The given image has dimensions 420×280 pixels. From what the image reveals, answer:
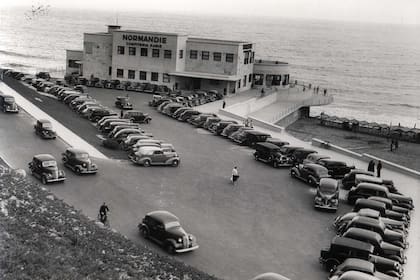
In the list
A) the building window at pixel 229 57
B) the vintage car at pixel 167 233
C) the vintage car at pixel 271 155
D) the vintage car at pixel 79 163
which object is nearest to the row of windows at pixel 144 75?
the building window at pixel 229 57

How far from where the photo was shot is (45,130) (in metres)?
37.3

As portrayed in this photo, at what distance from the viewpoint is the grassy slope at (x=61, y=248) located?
15469 millimetres

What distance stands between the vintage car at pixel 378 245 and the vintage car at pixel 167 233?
674cm

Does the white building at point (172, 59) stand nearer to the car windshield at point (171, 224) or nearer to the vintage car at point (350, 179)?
the vintage car at point (350, 179)

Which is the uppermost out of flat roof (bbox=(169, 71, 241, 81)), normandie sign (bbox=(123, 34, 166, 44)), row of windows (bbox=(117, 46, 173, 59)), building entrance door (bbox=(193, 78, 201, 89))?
normandie sign (bbox=(123, 34, 166, 44))

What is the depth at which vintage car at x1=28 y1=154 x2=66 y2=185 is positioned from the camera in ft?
92.1

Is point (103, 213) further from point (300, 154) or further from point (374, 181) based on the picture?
point (300, 154)

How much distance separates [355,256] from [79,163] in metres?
15.8

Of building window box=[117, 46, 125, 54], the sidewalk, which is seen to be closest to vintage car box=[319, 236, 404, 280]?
the sidewalk

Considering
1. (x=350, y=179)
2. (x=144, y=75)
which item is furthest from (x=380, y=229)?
(x=144, y=75)

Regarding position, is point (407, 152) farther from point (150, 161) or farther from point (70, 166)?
point (70, 166)

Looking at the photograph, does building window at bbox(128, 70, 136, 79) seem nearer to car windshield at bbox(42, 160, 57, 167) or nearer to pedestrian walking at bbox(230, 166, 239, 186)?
pedestrian walking at bbox(230, 166, 239, 186)

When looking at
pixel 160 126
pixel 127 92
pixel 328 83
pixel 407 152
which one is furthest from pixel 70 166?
pixel 328 83

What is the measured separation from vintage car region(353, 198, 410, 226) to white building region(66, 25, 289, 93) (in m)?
40.7
